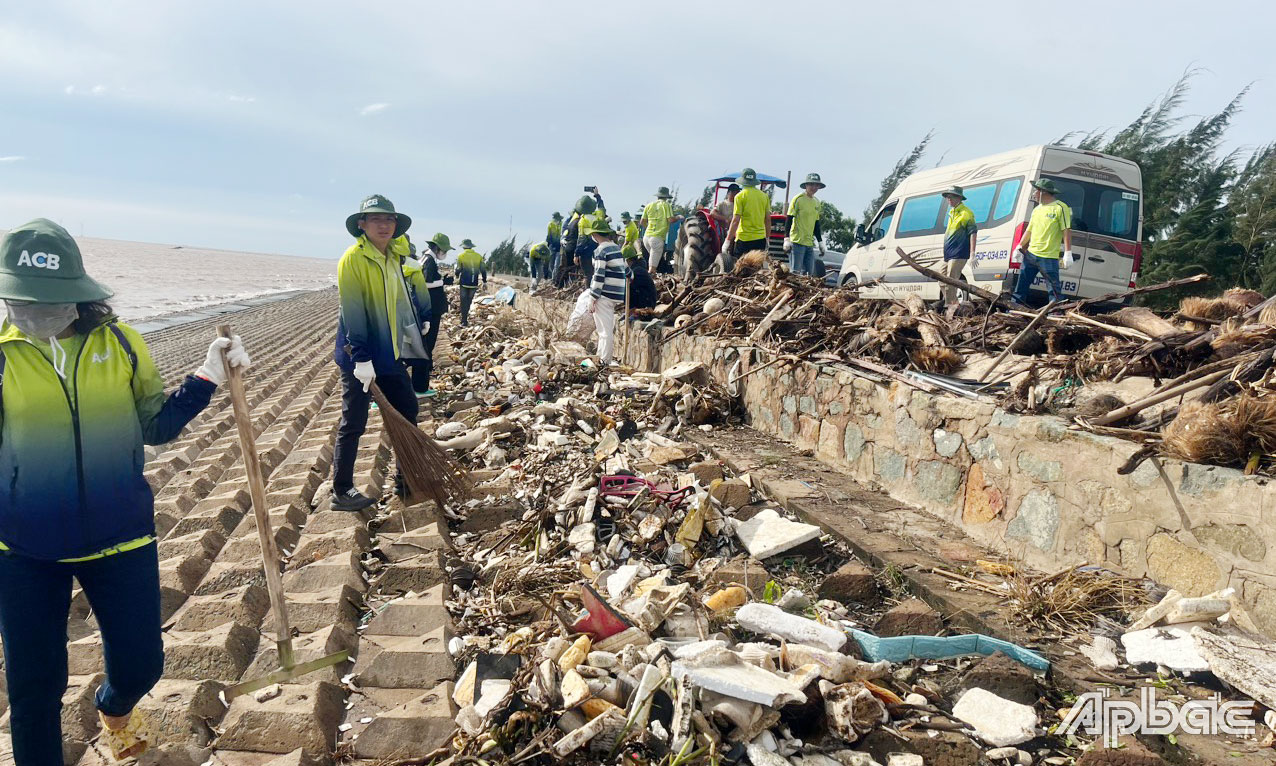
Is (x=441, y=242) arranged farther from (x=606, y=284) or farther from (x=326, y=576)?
(x=326, y=576)

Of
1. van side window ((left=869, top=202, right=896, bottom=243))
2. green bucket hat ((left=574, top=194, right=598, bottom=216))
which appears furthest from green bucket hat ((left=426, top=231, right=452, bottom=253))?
van side window ((left=869, top=202, right=896, bottom=243))

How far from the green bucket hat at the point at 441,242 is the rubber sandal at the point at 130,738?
9248mm

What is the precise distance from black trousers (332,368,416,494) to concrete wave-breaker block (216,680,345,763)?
1.89 meters

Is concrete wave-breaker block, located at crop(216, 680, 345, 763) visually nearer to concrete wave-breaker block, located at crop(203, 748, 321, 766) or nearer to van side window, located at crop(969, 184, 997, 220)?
concrete wave-breaker block, located at crop(203, 748, 321, 766)

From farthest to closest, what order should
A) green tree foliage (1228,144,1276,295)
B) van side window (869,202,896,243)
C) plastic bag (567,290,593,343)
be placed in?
green tree foliage (1228,144,1276,295)
van side window (869,202,896,243)
plastic bag (567,290,593,343)

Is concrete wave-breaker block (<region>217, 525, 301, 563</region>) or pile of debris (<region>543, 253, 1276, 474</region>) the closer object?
pile of debris (<region>543, 253, 1276, 474</region>)

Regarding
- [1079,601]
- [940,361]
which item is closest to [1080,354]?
[940,361]

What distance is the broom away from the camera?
4484mm

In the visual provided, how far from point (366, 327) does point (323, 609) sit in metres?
1.69

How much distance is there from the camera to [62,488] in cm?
225

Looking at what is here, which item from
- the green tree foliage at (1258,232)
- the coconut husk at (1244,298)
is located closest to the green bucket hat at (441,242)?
the coconut husk at (1244,298)

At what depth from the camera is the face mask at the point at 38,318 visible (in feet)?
7.32

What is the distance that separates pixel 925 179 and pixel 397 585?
28.4ft

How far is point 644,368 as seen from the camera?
349 inches
